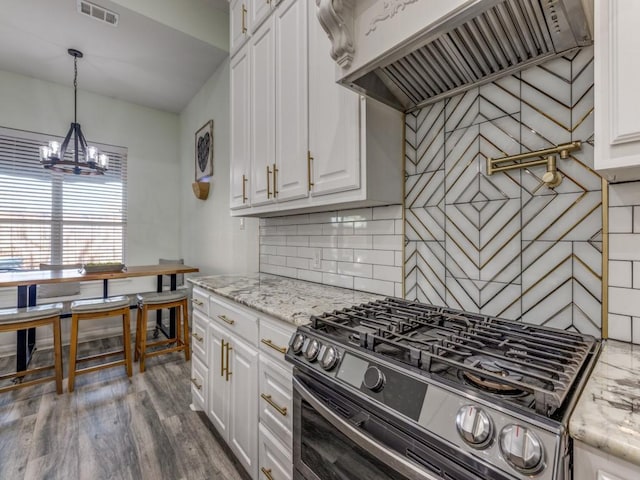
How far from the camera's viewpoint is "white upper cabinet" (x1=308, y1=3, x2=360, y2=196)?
53.5 inches

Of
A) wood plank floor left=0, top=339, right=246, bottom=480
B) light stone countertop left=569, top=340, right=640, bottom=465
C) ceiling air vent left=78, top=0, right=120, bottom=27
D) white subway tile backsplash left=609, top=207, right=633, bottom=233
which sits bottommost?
wood plank floor left=0, top=339, right=246, bottom=480

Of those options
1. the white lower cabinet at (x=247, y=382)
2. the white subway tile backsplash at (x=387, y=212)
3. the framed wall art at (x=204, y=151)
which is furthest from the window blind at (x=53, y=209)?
the white subway tile backsplash at (x=387, y=212)

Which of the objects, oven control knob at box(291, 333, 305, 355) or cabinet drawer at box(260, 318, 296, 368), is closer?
oven control knob at box(291, 333, 305, 355)

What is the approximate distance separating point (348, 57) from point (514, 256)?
0.98m

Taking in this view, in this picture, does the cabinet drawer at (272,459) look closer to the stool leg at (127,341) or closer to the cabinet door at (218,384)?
the cabinet door at (218,384)

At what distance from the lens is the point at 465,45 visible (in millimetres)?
1078

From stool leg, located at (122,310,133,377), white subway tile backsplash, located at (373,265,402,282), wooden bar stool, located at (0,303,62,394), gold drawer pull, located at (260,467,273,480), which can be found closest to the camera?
gold drawer pull, located at (260,467,273,480)

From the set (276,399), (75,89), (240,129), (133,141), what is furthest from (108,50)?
(276,399)

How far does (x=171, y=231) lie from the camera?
443cm

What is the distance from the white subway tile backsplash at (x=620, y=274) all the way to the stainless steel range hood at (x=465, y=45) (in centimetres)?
71

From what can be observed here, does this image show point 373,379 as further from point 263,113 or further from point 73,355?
point 73,355

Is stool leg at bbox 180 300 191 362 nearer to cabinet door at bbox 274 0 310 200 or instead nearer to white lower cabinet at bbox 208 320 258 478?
white lower cabinet at bbox 208 320 258 478

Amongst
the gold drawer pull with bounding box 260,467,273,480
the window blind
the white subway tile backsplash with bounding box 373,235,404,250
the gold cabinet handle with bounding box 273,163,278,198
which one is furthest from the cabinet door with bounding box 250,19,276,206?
the window blind

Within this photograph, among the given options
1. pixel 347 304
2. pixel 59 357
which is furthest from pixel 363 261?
pixel 59 357
